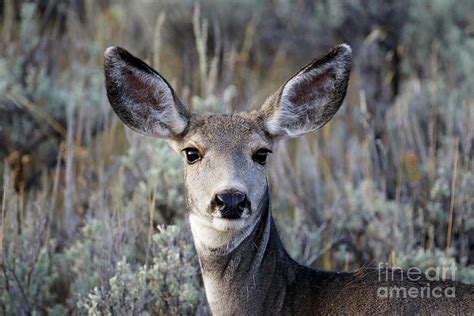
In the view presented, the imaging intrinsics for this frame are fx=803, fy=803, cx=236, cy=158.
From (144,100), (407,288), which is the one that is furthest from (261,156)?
(407,288)

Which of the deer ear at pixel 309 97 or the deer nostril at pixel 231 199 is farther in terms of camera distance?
the deer ear at pixel 309 97

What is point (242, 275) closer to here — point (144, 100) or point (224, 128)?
point (224, 128)

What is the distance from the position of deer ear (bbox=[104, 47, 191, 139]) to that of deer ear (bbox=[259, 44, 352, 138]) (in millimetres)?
466

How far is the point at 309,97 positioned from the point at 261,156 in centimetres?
52

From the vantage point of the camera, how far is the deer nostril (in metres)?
3.63

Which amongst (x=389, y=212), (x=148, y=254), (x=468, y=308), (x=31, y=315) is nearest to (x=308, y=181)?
(x=389, y=212)

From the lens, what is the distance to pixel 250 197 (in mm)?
3801

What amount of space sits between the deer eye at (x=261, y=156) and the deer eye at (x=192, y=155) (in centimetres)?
28

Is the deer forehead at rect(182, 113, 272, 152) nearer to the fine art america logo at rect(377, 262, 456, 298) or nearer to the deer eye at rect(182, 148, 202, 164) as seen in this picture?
the deer eye at rect(182, 148, 202, 164)

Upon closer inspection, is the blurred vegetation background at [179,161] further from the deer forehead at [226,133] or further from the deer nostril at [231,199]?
the deer nostril at [231,199]

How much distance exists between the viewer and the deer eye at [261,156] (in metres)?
4.06

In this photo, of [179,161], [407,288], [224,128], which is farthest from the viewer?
[179,161]

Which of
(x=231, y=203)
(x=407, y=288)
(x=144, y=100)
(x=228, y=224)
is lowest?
(x=407, y=288)

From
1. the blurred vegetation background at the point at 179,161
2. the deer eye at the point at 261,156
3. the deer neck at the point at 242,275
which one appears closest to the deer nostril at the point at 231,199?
the deer neck at the point at 242,275
